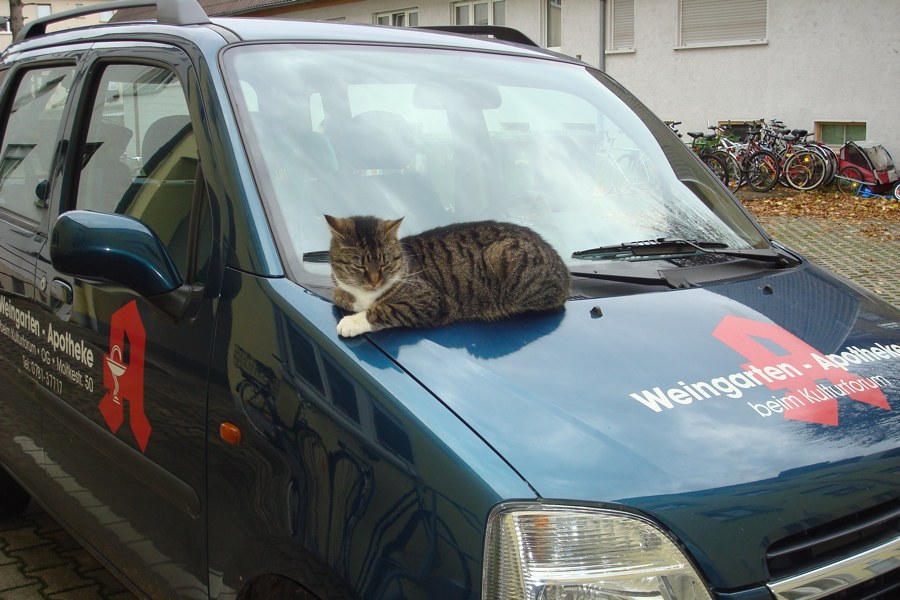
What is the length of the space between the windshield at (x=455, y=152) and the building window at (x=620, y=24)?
65.1ft

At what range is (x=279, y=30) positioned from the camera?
117 inches

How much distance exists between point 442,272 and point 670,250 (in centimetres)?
82

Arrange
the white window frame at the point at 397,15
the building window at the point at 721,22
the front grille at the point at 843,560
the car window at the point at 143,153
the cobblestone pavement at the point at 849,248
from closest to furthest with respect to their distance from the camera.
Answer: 1. the front grille at the point at 843,560
2. the car window at the point at 143,153
3. the cobblestone pavement at the point at 849,248
4. the building window at the point at 721,22
5. the white window frame at the point at 397,15

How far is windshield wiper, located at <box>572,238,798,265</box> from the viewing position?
2.86 metres

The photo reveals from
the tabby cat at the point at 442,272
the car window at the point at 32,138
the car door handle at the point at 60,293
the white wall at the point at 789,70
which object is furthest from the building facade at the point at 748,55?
the tabby cat at the point at 442,272

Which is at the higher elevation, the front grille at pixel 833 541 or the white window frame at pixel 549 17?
the white window frame at pixel 549 17

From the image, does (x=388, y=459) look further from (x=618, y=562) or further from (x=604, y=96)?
(x=604, y=96)

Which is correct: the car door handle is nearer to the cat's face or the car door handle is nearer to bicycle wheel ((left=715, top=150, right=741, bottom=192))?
the cat's face

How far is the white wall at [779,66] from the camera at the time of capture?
17.8 metres

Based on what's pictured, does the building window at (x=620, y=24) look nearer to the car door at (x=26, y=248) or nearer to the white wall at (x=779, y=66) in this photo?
the white wall at (x=779, y=66)

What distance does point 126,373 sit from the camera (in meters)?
2.72

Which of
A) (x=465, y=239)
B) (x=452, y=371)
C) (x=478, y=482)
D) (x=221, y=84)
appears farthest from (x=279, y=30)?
(x=478, y=482)

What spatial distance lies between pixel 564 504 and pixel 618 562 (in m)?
0.14

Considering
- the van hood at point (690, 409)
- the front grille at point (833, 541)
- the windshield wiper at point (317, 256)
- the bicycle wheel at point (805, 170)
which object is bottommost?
the bicycle wheel at point (805, 170)
